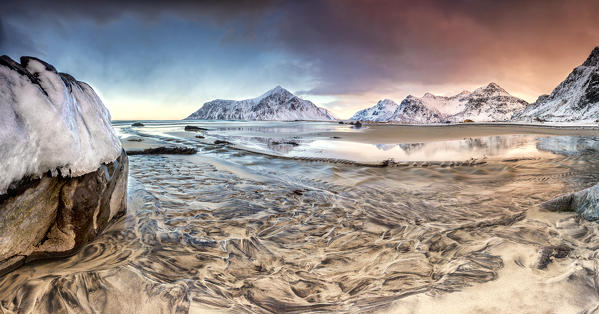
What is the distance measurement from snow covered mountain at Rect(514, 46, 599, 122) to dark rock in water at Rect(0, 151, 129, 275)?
255 ft

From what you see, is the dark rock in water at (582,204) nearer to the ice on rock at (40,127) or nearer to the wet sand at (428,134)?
the ice on rock at (40,127)

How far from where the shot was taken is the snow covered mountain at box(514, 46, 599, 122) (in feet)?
193

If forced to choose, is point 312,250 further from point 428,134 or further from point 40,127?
point 428,134

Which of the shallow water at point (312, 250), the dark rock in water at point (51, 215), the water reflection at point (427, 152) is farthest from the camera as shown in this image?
the water reflection at point (427, 152)

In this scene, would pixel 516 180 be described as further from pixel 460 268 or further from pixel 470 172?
pixel 460 268

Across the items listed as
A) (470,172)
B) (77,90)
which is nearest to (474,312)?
(77,90)

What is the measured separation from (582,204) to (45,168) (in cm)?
513

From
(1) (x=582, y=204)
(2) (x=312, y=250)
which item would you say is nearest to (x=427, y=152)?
(1) (x=582, y=204)

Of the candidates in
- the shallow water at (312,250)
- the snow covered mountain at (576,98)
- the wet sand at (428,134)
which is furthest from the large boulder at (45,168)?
the snow covered mountain at (576,98)

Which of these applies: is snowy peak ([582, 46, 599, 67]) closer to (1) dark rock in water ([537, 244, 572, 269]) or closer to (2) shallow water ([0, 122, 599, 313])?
(2) shallow water ([0, 122, 599, 313])

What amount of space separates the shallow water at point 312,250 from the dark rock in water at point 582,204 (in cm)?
12

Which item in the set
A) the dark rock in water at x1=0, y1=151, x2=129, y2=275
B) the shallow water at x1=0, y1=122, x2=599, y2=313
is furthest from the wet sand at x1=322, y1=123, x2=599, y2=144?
the dark rock in water at x1=0, y1=151, x2=129, y2=275

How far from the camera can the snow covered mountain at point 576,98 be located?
58.8 meters

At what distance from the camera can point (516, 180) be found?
16.0ft
